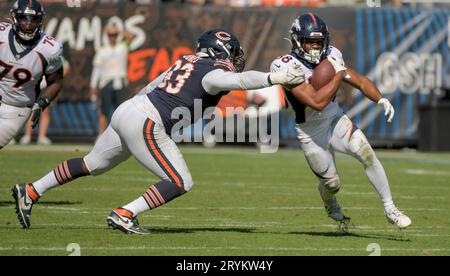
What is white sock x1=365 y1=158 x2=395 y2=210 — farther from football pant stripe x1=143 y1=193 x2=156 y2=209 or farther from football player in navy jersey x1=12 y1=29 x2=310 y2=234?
football pant stripe x1=143 y1=193 x2=156 y2=209

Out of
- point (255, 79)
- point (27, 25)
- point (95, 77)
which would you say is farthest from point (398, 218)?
point (95, 77)

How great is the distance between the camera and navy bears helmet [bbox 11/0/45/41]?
8.17 metres

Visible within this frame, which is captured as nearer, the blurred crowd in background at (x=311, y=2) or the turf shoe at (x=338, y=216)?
the turf shoe at (x=338, y=216)

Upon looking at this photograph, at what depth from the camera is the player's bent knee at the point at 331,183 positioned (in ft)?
24.1

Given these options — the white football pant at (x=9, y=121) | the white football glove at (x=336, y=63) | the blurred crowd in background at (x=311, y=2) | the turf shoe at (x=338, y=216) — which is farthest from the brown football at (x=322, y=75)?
the blurred crowd in background at (x=311, y=2)

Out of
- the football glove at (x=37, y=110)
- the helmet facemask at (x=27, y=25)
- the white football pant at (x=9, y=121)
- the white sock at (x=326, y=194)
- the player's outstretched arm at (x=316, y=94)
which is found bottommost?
the white sock at (x=326, y=194)

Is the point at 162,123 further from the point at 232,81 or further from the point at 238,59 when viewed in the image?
the point at 238,59

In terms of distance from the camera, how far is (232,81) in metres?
6.66

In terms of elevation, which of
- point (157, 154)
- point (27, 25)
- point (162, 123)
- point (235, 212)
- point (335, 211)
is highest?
point (27, 25)

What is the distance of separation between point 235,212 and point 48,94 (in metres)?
1.98

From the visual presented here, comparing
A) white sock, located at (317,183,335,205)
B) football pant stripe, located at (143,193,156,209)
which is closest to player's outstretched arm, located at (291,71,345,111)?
white sock, located at (317,183,335,205)

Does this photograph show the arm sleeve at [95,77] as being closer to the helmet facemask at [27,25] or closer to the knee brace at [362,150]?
the helmet facemask at [27,25]

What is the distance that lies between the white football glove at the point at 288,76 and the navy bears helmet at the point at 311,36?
2.17 feet

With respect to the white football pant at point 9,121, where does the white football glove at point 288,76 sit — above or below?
above
